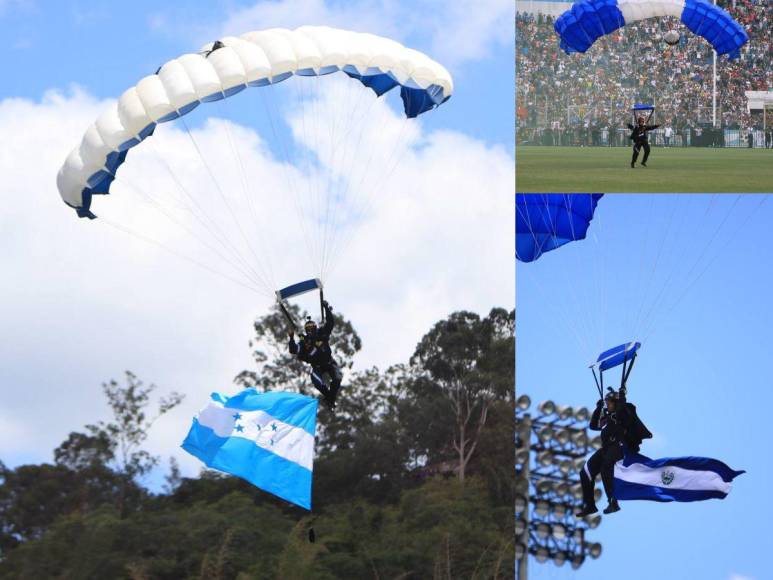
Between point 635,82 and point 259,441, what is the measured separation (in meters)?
16.4

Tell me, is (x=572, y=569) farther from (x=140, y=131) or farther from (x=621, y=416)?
(x=140, y=131)

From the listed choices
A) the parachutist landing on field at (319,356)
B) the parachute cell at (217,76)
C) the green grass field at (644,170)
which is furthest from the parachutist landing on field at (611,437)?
the green grass field at (644,170)

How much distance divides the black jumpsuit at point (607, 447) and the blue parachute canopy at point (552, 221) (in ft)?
12.0

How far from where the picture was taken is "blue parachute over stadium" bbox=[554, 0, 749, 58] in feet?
52.3

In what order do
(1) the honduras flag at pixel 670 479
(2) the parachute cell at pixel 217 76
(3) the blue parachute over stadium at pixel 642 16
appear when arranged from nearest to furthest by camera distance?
(2) the parachute cell at pixel 217 76
(1) the honduras flag at pixel 670 479
(3) the blue parachute over stadium at pixel 642 16

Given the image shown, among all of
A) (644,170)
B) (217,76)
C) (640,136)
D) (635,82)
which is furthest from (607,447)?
(635,82)

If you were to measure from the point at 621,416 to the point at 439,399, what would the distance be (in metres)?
20.4

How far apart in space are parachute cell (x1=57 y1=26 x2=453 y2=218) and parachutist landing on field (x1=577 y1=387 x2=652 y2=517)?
3.21 metres

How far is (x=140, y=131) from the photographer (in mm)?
12562

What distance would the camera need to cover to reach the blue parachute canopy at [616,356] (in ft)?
42.6

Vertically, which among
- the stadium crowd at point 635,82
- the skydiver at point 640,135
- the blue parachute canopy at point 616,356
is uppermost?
the stadium crowd at point 635,82

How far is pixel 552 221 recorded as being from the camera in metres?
16.9

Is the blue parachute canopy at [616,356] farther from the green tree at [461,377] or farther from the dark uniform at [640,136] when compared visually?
the green tree at [461,377]

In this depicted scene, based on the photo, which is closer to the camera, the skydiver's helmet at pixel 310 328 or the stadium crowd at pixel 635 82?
the skydiver's helmet at pixel 310 328
